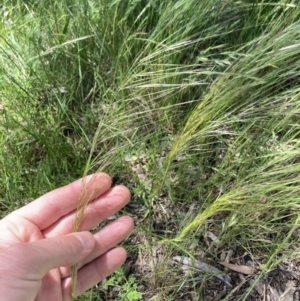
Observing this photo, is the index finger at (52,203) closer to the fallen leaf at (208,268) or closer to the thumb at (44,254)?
the thumb at (44,254)

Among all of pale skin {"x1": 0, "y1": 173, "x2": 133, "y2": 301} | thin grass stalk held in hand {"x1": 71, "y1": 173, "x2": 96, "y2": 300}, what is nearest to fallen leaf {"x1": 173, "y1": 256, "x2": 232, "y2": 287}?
pale skin {"x1": 0, "y1": 173, "x2": 133, "y2": 301}

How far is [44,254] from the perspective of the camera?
105cm

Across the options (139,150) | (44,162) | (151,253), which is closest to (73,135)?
(44,162)

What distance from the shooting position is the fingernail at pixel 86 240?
3.75 ft

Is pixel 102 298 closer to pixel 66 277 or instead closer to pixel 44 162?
pixel 66 277

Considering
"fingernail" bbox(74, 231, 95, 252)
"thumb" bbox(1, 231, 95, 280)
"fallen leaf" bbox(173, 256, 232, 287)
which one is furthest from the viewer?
"fallen leaf" bbox(173, 256, 232, 287)

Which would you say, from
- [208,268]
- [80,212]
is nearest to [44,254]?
[80,212]

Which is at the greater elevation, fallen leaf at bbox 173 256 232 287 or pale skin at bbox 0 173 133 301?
pale skin at bbox 0 173 133 301

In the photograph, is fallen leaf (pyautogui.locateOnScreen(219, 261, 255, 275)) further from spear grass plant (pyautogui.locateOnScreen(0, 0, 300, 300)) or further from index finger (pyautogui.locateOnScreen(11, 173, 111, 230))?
index finger (pyautogui.locateOnScreen(11, 173, 111, 230))

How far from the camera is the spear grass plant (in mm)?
1169

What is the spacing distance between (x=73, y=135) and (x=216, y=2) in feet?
2.09

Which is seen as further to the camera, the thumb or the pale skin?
the pale skin

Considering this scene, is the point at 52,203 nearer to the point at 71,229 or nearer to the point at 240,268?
the point at 71,229

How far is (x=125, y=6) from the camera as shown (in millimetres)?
1359
